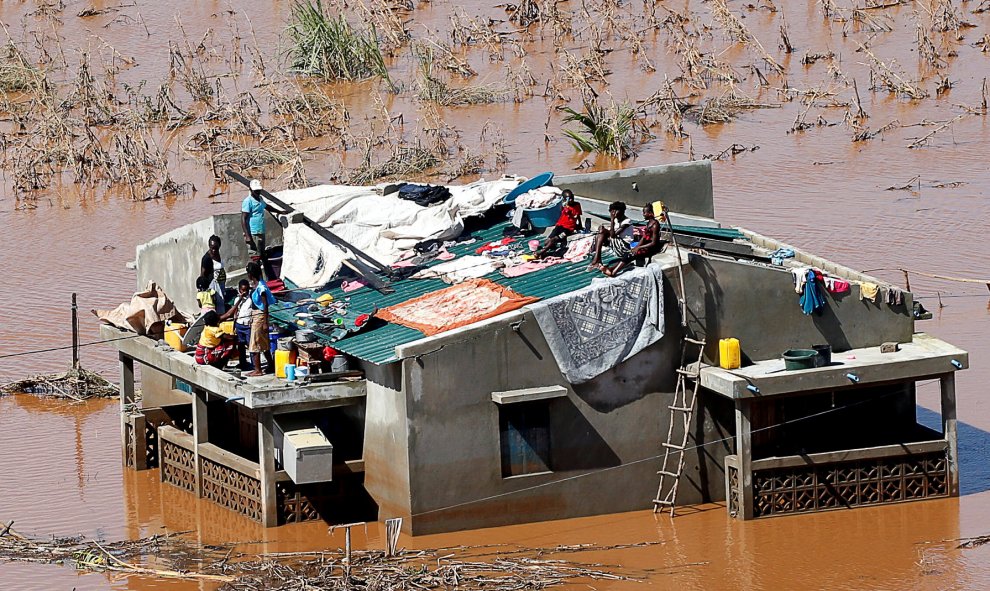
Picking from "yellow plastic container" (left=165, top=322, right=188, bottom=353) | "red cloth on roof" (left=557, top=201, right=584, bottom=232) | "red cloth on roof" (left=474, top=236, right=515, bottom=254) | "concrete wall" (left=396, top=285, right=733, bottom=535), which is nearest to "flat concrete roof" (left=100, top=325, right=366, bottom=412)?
"yellow plastic container" (left=165, top=322, right=188, bottom=353)

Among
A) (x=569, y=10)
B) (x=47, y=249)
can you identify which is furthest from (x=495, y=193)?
(x=569, y=10)

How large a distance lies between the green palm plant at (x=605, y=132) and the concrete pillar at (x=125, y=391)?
13260 mm

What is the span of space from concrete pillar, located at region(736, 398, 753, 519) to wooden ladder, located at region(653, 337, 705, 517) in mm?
505

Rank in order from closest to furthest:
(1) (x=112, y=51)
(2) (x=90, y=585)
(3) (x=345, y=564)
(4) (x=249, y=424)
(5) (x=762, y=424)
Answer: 1. (3) (x=345, y=564)
2. (2) (x=90, y=585)
3. (5) (x=762, y=424)
4. (4) (x=249, y=424)
5. (1) (x=112, y=51)

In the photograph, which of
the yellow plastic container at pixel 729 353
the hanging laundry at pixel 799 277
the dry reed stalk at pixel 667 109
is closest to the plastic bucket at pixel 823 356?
the hanging laundry at pixel 799 277

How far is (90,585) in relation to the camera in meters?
16.8

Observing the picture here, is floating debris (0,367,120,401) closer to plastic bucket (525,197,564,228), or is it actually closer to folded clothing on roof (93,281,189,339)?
folded clothing on roof (93,281,189,339)

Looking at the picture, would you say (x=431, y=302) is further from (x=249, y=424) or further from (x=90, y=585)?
(x=90, y=585)

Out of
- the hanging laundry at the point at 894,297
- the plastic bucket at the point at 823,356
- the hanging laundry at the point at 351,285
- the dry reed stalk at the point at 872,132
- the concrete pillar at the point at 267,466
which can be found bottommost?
the concrete pillar at the point at 267,466

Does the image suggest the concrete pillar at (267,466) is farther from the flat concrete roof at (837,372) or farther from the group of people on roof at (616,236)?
the flat concrete roof at (837,372)

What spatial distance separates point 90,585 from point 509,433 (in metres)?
4.06

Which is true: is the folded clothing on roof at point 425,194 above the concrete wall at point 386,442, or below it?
above

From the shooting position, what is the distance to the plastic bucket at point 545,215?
66.0ft

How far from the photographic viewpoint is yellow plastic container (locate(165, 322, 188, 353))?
18.9 meters
